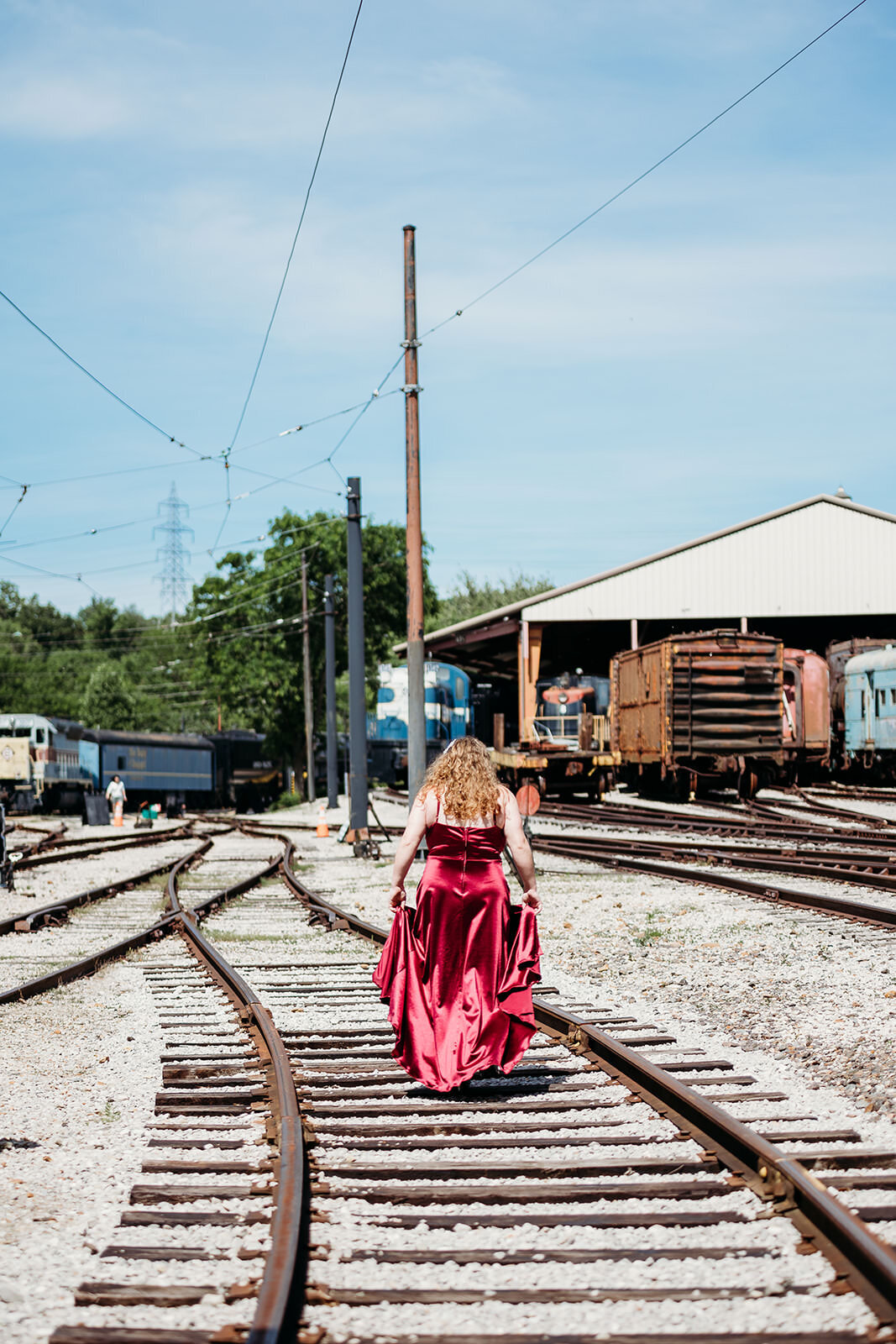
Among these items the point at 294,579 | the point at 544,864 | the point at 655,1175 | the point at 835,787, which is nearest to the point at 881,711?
the point at 835,787

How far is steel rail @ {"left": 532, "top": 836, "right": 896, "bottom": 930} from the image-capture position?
11094mm

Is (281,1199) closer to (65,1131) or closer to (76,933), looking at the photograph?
(65,1131)

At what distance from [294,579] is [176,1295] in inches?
2457

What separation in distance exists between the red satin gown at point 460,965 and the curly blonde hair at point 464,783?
0.31 ft

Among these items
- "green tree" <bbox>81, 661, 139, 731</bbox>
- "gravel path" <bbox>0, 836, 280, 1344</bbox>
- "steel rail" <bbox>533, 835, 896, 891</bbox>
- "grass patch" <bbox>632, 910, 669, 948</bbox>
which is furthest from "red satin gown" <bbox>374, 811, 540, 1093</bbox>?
"green tree" <bbox>81, 661, 139, 731</bbox>

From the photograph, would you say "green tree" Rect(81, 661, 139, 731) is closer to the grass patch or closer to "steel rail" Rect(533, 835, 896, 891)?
"steel rail" Rect(533, 835, 896, 891)

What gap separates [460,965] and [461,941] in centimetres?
11

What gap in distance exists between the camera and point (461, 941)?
6.26 m

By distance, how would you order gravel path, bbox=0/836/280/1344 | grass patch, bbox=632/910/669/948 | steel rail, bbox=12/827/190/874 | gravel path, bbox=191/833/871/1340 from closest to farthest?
gravel path, bbox=191/833/871/1340, gravel path, bbox=0/836/280/1344, grass patch, bbox=632/910/669/948, steel rail, bbox=12/827/190/874

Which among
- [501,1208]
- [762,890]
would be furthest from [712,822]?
[501,1208]

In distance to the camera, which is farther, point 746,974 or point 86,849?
point 86,849

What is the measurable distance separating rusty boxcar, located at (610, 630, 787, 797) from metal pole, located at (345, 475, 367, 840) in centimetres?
895

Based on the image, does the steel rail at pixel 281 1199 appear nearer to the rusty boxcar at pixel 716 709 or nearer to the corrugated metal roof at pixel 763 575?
the rusty boxcar at pixel 716 709

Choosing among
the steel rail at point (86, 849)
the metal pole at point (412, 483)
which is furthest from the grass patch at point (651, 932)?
the steel rail at point (86, 849)
